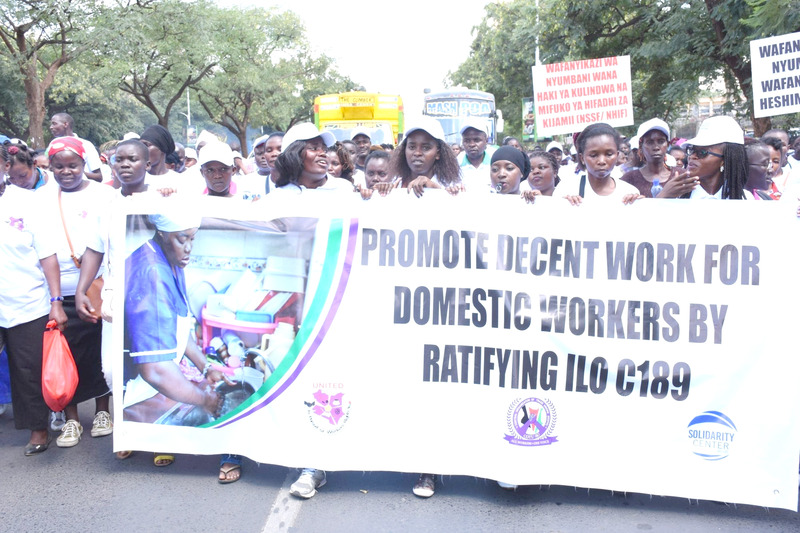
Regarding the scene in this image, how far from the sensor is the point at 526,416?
12.2 ft

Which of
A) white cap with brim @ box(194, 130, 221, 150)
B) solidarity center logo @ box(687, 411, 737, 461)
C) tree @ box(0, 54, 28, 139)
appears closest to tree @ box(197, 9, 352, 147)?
tree @ box(0, 54, 28, 139)

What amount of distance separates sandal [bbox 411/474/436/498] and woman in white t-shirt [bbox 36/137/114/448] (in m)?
2.23

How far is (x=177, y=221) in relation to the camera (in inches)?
161

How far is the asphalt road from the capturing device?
3.52 m

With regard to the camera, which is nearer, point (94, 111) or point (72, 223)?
point (72, 223)

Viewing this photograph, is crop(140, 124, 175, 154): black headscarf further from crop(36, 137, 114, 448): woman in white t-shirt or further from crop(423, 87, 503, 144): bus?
crop(423, 87, 503, 144): bus

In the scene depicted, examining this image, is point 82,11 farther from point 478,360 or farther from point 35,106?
point 478,360

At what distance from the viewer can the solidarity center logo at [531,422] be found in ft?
12.1

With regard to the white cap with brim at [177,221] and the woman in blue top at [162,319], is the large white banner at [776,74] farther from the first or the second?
the woman in blue top at [162,319]

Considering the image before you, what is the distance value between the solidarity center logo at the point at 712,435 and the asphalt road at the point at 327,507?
1.02 feet

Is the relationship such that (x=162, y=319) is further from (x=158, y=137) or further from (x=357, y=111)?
(x=357, y=111)

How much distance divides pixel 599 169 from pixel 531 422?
5.11 feet

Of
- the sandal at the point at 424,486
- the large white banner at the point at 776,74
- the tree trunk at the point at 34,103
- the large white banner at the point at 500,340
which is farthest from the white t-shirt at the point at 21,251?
the tree trunk at the point at 34,103

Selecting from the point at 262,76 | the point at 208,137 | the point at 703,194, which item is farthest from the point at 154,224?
the point at 262,76
